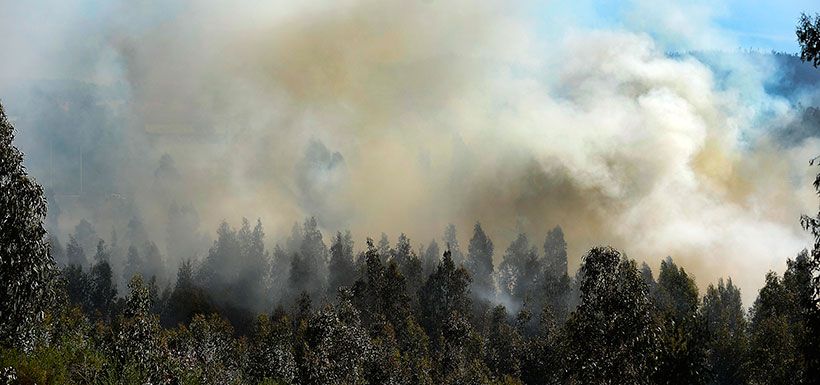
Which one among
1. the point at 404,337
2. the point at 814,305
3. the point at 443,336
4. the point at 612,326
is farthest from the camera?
the point at 404,337

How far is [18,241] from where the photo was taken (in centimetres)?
1970

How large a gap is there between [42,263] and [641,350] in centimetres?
2346

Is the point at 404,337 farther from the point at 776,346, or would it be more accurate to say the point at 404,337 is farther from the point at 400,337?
the point at 776,346

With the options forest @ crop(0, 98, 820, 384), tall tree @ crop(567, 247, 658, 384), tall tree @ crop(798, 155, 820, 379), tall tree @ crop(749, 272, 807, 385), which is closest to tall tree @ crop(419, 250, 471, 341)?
forest @ crop(0, 98, 820, 384)

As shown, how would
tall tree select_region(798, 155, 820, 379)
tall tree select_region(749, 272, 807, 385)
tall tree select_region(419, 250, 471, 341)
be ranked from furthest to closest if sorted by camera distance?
tall tree select_region(419, 250, 471, 341)
tall tree select_region(749, 272, 807, 385)
tall tree select_region(798, 155, 820, 379)

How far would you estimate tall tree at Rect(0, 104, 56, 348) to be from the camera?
768 inches

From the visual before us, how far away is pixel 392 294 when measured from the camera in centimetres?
12988

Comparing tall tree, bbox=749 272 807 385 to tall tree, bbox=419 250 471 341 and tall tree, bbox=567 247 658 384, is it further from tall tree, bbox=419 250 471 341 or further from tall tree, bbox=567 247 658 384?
tall tree, bbox=419 250 471 341

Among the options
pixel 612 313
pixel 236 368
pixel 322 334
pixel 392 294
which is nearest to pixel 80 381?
pixel 322 334

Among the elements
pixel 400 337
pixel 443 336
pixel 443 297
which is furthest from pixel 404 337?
pixel 443 297

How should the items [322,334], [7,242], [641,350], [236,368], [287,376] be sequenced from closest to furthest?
1. [7,242]
2. [641,350]
3. [322,334]
4. [287,376]
5. [236,368]

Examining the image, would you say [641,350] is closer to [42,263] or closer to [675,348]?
[675,348]

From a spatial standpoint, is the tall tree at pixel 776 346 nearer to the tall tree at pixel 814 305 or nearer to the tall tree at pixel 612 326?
the tall tree at pixel 612 326

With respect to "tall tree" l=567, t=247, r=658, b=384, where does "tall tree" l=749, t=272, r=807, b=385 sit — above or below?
above
